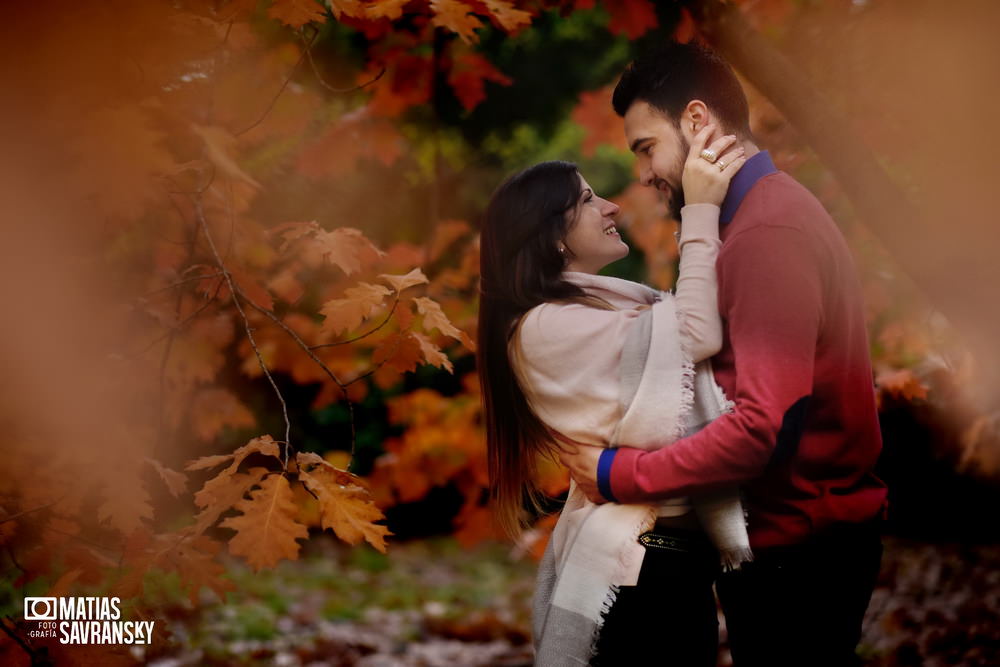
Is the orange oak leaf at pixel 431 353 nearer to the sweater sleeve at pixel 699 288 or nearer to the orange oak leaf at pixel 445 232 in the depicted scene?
the sweater sleeve at pixel 699 288

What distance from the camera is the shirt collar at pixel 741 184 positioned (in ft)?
6.13

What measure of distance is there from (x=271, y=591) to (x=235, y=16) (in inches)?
179

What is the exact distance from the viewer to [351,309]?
2338 millimetres

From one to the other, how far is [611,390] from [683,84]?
0.75m

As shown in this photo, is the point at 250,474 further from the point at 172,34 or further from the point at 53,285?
the point at 172,34

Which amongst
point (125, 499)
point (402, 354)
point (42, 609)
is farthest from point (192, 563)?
point (402, 354)

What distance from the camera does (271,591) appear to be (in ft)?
18.9

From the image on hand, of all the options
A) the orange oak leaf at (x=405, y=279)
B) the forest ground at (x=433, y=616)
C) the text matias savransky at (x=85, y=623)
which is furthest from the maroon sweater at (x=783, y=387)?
the forest ground at (x=433, y=616)

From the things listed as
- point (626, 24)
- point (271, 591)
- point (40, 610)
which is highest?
point (626, 24)

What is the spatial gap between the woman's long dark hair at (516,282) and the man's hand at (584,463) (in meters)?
0.10

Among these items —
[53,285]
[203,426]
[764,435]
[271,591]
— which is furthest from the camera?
[271,591]

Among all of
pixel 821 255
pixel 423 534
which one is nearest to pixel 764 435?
pixel 821 255

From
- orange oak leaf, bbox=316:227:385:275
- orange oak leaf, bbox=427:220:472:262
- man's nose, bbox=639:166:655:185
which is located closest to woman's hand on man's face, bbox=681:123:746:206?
man's nose, bbox=639:166:655:185

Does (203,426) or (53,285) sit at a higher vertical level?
(53,285)
